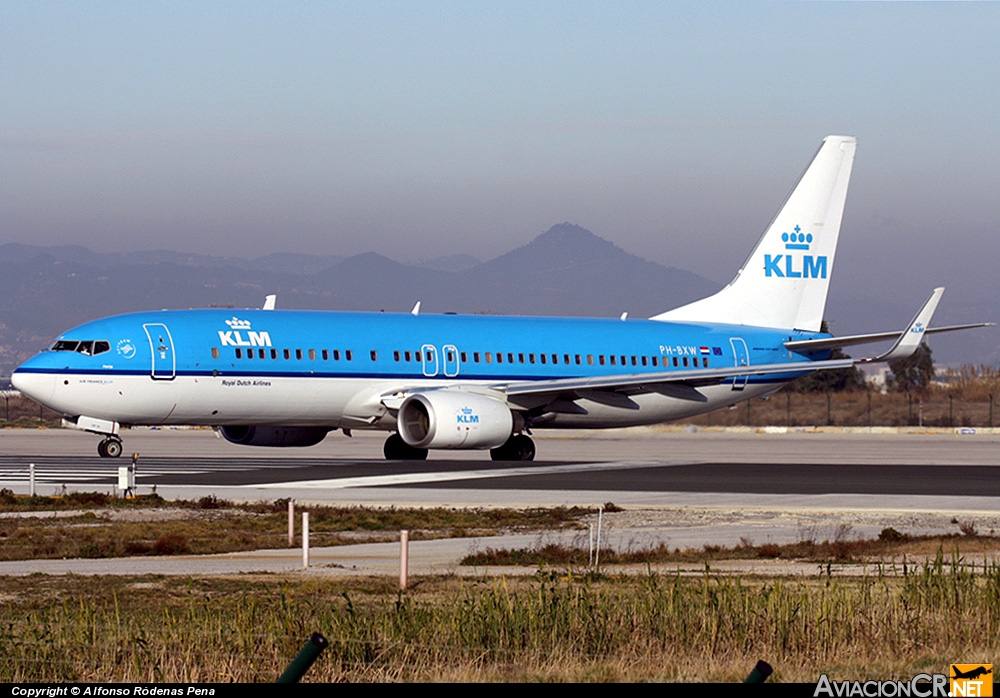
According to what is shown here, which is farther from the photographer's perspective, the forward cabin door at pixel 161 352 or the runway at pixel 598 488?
the forward cabin door at pixel 161 352

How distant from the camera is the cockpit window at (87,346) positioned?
1759 inches

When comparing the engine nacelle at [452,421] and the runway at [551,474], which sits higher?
the engine nacelle at [452,421]

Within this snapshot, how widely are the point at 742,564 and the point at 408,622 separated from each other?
7928 mm

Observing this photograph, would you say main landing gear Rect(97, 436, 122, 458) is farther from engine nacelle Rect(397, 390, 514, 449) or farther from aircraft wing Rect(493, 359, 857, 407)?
aircraft wing Rect(493, 359, 857, 407)

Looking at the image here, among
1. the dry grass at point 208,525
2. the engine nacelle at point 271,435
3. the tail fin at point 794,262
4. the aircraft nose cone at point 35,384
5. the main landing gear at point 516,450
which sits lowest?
the dry grass at point 208,525

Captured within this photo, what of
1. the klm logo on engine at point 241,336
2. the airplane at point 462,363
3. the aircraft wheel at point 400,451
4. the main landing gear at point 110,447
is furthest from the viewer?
the aircraft wheel at point 400,451

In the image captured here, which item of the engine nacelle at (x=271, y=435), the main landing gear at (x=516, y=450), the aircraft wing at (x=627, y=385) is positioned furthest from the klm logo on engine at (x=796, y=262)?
the engine nacelle at (x=271, y=435)

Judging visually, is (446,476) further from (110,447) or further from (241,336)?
(110,447)

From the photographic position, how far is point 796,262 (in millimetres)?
59281

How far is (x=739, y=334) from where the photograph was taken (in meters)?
56.8

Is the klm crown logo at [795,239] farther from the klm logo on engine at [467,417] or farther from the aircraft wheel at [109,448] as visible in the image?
the aircraft wheel at [109,448]

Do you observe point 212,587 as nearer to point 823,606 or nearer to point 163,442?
point 823,606

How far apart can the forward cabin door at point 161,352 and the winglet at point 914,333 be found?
2106cm

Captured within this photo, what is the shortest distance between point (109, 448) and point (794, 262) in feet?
85.0
